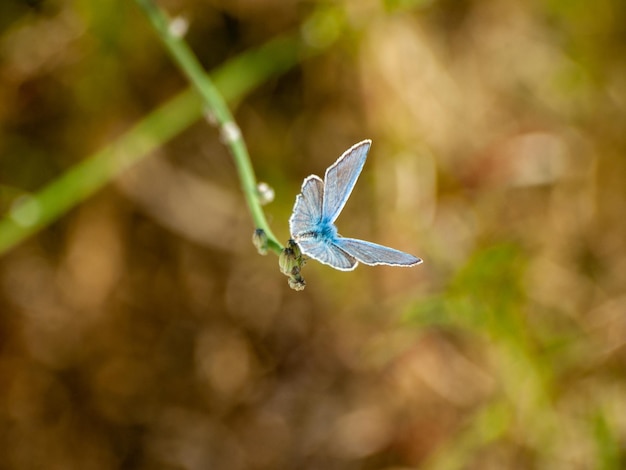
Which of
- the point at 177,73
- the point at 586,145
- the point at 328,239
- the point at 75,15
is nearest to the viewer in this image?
the point at 328,239

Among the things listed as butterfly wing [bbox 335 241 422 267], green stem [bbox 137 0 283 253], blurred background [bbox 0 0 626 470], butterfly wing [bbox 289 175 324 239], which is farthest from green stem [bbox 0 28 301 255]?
butterfly wing [bbox 335 241 422 267]

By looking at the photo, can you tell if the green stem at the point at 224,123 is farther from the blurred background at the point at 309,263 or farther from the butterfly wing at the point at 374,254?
the blurred background at the point at 309,263

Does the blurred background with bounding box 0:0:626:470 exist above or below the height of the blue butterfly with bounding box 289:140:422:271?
above

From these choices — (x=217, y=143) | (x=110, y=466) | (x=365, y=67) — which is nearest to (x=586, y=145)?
(x=365, y=67)

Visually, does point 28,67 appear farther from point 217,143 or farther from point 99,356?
point 99,356

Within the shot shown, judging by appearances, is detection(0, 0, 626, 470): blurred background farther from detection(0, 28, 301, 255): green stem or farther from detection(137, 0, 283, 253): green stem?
detection(137, 0, 283, 253): green stem

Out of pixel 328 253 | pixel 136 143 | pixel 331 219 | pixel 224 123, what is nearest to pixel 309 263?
pixel 136 143
